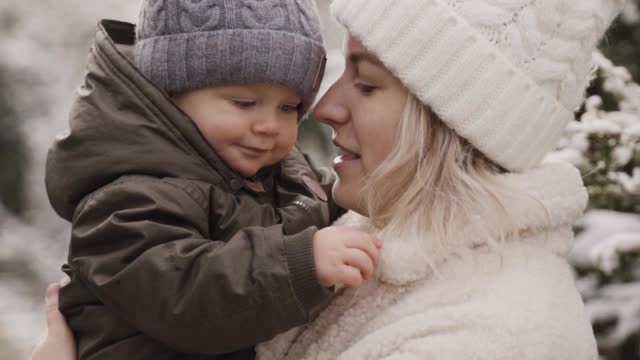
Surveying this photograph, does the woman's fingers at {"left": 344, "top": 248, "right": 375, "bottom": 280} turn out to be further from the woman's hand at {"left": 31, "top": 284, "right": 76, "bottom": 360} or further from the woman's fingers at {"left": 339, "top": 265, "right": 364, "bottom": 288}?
the woman's hand at {"left": 31, "top": 284, "right": 76, "bottom": 360}

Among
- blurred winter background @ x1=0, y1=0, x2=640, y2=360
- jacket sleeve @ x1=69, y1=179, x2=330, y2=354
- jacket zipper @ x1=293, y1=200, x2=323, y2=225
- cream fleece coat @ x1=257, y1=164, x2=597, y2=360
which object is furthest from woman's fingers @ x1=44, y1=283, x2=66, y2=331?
blurred winter background @ x1=0, y1=0, x2=640, y2=360

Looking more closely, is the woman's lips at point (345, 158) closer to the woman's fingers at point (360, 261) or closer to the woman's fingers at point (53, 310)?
the woman's fingers at point (360, 261)

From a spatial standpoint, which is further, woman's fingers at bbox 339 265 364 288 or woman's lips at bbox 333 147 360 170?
woman's lips at bbox 333 147 360 170

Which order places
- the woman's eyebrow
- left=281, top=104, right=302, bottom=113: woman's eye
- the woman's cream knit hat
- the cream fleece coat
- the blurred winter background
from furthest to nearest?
the blurred winter background → left=281, top=104, right=302, bottom=113: woman's eye → the woman's eyebrow → the woman's cream knit hat → the cream fleece coat

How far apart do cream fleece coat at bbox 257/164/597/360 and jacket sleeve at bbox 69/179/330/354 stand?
19cm

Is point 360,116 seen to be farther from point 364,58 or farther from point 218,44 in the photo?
point 218,44

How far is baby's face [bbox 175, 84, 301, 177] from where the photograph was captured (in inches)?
88.3

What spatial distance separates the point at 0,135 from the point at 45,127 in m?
0.30

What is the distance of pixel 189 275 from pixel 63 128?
4762mm

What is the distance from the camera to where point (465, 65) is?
2068 millimetres

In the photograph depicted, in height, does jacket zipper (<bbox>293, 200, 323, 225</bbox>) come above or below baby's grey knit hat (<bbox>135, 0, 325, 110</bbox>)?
below

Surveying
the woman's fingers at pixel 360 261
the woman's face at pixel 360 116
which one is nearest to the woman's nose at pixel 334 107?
the woman's face at pixel 360 116

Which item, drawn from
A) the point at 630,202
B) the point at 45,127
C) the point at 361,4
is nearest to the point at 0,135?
the point at 45,127

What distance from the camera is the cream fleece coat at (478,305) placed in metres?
1.90
